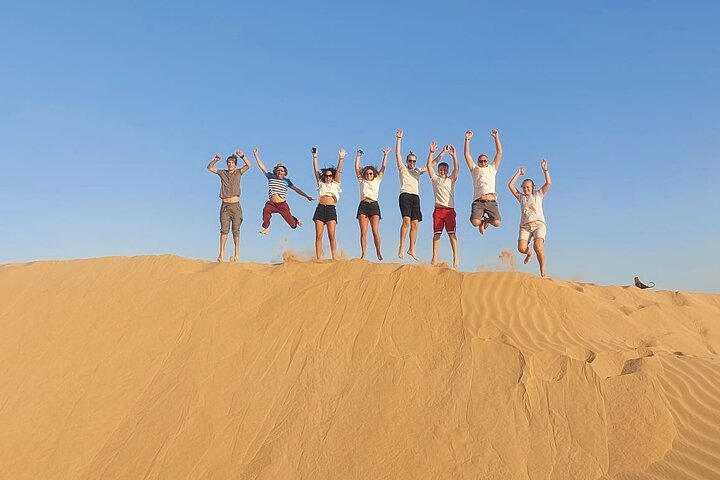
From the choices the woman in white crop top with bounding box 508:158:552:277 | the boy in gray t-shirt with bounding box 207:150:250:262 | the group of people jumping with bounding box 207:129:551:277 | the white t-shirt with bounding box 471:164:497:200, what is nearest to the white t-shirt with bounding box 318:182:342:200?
the group of people jumping with bounding box 207:129:551:277

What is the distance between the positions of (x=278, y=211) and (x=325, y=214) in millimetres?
858

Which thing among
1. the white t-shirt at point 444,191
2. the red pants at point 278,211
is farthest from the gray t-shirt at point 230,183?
the white t-shirt at point 444,191

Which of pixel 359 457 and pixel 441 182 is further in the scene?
pixel 441 182

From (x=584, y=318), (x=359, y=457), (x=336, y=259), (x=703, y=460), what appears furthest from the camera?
(x=336, y=259)

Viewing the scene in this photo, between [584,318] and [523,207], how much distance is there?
78.3 inches

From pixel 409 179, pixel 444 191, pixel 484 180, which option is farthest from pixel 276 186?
pixel 484 180

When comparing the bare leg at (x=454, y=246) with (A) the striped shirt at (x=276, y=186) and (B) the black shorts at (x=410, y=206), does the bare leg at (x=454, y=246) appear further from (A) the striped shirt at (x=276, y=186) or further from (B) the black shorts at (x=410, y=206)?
(A) the striped shirt at (x=276, y=186)

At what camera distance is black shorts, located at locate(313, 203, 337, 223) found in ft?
25.0

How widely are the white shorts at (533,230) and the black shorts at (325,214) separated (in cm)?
283

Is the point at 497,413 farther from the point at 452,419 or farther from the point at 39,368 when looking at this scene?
the point at 39,368

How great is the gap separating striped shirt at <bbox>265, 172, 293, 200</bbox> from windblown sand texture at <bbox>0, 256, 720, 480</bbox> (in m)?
1.76

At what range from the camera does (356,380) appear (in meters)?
4.80

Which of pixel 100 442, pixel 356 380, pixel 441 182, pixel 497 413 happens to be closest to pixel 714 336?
pixel 441 182

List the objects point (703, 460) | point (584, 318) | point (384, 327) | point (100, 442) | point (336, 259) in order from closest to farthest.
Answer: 1. point (703, 460)
2. point (100, 442)
3. point (384, 327)
4. point (584, 318)
5. point (336, 259)
